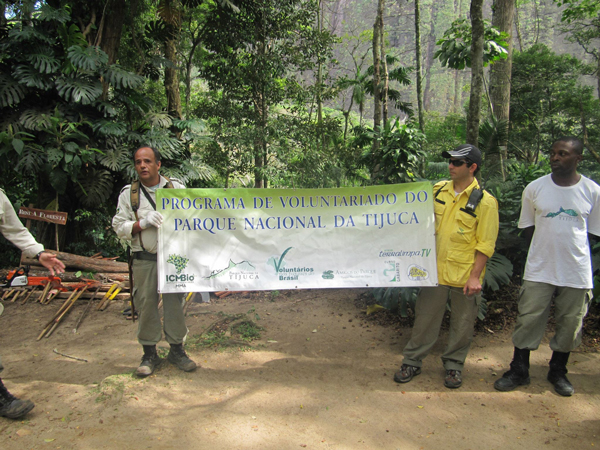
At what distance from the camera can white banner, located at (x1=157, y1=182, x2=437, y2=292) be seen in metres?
3.72

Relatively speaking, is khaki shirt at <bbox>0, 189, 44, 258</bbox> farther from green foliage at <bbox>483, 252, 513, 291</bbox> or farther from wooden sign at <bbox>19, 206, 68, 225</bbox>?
green foliage at <bbox>483, 252, 513, 291</bbox>

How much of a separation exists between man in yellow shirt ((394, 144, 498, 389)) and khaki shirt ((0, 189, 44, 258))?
3204 mm

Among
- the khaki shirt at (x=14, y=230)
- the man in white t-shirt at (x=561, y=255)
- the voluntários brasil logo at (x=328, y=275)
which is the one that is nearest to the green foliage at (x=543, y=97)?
the man in white t-shirt at (x=561, y=255)

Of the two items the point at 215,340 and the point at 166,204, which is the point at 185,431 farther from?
the point at 166,204

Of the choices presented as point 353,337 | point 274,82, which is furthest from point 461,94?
point 353,337

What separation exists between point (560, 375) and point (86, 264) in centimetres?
652

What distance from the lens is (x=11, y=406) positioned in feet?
9.86

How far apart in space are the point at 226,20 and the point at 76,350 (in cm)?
619

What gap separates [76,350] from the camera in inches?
174

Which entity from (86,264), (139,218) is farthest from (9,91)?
(139,218)

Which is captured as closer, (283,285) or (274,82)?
(283,285)

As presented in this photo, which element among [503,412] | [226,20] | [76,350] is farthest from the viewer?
[226,20]

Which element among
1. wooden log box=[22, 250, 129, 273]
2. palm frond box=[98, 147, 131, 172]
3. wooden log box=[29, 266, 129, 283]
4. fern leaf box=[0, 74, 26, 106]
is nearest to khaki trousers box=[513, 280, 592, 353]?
wooden log box=[29, 266, 129, 283]

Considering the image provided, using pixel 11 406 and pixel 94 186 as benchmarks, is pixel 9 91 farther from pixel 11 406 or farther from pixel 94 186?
pixel 11 406
